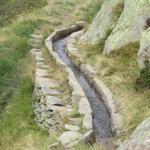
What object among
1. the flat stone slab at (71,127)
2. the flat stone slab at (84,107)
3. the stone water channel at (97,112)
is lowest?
the stone water channel at (97,112)

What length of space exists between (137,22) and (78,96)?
4.00 m

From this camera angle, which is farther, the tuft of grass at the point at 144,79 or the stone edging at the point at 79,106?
the tuft of grass at the point at 144,79

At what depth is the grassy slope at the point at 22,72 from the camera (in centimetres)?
1154

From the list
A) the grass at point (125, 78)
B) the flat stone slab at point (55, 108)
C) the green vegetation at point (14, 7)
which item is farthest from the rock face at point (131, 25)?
the green vegetation at point (14, 7)

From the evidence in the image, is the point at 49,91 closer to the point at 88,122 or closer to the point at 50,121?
the point at 50,121

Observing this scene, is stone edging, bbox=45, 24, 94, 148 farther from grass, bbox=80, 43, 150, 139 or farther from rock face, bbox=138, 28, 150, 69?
rock face, bbox=138, 28, 150, 69

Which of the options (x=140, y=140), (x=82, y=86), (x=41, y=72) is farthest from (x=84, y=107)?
(x=140, y=140)

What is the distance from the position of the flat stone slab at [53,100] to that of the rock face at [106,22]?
17.3ft

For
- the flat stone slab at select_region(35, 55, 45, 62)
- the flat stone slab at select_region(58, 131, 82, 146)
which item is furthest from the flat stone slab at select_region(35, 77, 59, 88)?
the flat stone slab at select_region(58, 131, 82, 146)

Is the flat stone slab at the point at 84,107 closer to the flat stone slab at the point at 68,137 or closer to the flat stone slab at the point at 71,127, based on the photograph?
the flat stone slab at the point at 71,127

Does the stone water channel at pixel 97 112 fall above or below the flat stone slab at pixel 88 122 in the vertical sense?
below

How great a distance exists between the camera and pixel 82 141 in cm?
1014

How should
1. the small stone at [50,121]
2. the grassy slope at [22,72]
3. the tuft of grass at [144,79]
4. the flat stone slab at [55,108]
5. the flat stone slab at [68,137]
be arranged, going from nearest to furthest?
1. the flat stone slab at [68,137]
2. the grassy slope at [22,72]
3. the tuft of grass at [144,79]
4. the flat stone slab at [55,108]
5. the small stone at [50,121]

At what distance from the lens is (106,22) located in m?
18.7
